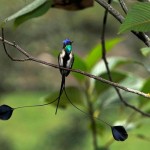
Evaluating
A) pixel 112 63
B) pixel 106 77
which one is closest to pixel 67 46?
pixel 106 77

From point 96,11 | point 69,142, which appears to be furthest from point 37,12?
point 96,11

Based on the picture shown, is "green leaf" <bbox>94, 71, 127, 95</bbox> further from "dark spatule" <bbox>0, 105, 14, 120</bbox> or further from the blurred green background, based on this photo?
"dark spatule" <bbox>0, 105, 14, 120</bbox>

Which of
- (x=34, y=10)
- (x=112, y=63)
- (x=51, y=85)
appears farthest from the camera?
(x=51, y=85)

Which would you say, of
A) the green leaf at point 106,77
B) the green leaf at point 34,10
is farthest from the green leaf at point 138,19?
the green leaf at point 106,77

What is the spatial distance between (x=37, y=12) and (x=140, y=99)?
2.45ft

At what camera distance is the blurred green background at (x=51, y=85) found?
86.5 inches

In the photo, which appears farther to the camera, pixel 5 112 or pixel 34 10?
pixel 34 10

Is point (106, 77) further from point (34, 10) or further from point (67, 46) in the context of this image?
point (67, 46)

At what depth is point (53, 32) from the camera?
540 cm

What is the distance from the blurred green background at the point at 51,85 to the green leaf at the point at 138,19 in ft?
1.02

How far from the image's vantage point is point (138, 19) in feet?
3.60

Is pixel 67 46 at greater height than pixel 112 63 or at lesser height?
greater

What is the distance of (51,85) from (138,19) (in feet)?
30.8

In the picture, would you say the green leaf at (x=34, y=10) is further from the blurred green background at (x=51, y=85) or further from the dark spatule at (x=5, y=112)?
the dark spatule at (x=5, y=112)
